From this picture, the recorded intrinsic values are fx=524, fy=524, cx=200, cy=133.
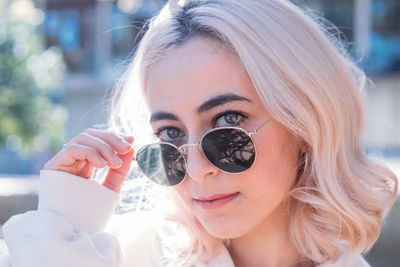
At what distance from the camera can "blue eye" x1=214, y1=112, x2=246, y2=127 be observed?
1812 mm

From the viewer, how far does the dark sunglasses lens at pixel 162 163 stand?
6.28 feet

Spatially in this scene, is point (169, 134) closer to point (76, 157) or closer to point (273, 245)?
point (76, 157)

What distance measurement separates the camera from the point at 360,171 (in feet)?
6.84

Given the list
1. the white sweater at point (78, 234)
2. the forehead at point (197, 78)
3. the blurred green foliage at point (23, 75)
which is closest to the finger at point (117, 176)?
the white sweater at point (78, 234)

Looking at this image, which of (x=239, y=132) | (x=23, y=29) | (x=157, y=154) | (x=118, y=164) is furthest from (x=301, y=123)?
(x=23, y=29)

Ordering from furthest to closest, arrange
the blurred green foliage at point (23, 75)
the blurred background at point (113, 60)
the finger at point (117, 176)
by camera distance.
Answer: the blurred green foliage at point (23, 75) → the blurred background at point (113, 60) → the finger at point (117, 176)

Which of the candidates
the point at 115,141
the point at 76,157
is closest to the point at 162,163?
the point at 115,141

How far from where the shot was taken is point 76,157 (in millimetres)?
2041

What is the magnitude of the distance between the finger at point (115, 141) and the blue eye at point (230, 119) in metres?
0.45

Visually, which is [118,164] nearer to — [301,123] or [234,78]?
[234,78]

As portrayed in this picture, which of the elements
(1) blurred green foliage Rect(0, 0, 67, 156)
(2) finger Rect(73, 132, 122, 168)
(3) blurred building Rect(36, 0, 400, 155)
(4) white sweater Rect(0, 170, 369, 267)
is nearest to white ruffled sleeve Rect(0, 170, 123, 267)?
(4) white sweater Rect(0, 170, 369, 267)

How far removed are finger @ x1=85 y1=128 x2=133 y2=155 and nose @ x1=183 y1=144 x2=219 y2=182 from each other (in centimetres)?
36

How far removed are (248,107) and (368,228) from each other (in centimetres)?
68

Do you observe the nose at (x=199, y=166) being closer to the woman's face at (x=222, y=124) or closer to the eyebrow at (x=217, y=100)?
the woman's face at (x=222, y=124)
